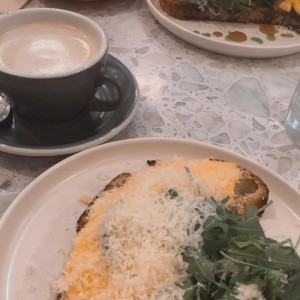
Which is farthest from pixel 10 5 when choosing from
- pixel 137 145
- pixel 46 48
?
pixel 137 145

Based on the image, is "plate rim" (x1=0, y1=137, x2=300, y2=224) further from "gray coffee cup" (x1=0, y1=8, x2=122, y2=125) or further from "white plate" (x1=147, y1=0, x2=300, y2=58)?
"white plate" (x1=147, y1=0, x2=300, y2=58)

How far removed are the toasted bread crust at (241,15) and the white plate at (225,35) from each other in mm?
16

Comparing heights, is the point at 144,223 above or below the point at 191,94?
above

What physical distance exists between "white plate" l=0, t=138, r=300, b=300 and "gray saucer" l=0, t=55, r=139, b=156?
0.13 feet

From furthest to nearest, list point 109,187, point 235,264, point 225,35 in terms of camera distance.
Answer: point 225,35 < point 109,187 < point 235,264

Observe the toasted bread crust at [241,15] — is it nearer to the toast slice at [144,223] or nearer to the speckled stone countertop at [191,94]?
the speckled stone countertop at [191,94]

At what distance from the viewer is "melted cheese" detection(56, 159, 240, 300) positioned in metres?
0.72

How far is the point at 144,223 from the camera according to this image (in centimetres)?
77

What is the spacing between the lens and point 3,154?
3.44ft

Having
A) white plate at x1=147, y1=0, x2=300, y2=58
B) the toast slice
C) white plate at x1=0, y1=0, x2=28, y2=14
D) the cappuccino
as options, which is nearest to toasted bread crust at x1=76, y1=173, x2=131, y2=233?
the toast slice

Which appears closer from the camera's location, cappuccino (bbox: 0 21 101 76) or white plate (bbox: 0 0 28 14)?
cappuccino (bbox: 0 21 101 76)

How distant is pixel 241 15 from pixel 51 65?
2.17 ft

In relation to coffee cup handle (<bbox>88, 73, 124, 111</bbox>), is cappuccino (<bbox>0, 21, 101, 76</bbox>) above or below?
above

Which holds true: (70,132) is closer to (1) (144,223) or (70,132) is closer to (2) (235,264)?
(1) (144,223)
